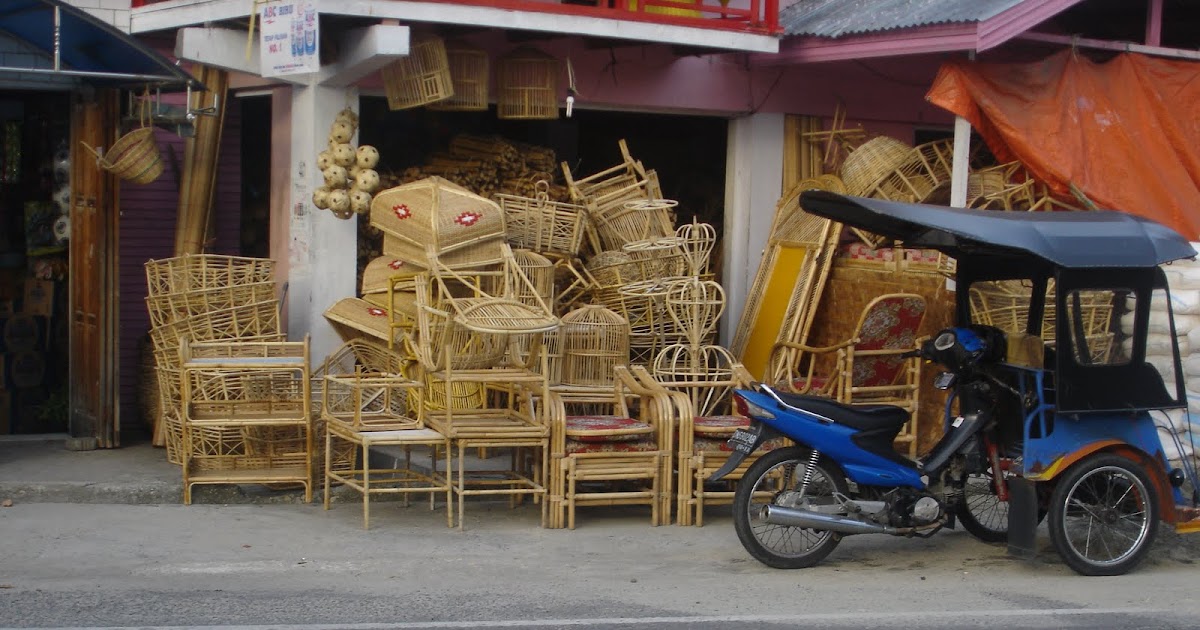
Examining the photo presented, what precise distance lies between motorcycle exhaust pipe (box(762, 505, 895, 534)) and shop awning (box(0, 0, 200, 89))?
506 cm

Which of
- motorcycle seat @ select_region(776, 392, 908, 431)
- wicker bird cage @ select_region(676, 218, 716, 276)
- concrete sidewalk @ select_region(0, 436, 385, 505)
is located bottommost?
concrete sidewalk @ select_region(0, 436, 385, 505)

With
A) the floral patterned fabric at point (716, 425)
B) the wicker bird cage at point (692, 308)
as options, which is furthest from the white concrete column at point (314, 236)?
the floral patterned fabric at point (716, 425)

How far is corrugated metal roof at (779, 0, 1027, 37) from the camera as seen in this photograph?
955 cm

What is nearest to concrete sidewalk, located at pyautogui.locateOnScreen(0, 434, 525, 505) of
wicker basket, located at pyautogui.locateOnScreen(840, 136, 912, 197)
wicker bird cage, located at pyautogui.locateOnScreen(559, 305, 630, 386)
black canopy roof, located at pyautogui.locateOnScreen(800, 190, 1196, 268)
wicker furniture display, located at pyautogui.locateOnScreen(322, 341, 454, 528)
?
wicker furniture display, located at pyautogui.locateOnScreen(322, 341, 454, 528)

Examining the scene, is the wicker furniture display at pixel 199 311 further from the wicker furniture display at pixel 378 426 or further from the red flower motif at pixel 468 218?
the red flower motif at pixel 468 218

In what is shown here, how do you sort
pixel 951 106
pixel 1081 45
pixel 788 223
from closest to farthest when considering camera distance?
pixel 951 106
pixel 1081 45
pixel 788 223

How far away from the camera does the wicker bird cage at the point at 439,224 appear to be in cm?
954

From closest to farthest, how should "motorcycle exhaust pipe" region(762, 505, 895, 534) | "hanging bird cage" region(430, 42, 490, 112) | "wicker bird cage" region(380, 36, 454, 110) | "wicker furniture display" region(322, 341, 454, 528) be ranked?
"motorcycle exhaust pipe" region(762, 505, 895, 534) < "wicker furniture display" region(322, 341, 454, 528) < "wicker bird cage" region(380, 36, 454, 110) < "hanging bird cage" region(430, 42, 490, 112)

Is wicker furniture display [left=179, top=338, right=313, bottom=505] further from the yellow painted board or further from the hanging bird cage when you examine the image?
the yellow painted board

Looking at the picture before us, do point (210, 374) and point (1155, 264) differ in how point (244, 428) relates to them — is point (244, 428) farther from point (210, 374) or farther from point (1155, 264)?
point (1155, 264)

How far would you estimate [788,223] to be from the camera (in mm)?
11375

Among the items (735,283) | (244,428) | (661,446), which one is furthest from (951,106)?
(244,428)

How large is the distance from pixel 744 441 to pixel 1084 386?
187 centimetres

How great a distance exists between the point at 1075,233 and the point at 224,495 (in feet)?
18.7
